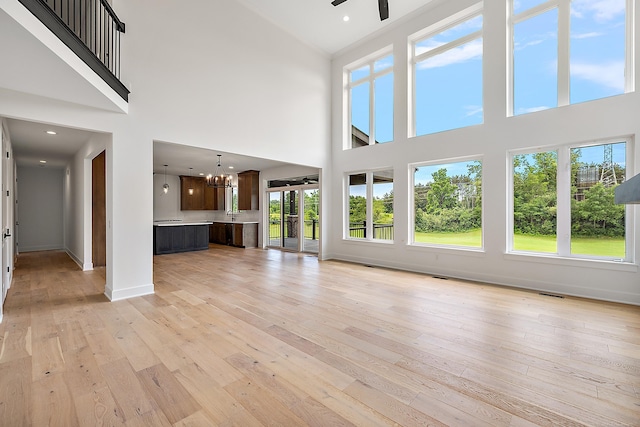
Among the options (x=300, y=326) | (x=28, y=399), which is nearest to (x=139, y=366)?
(x=28, y=399)

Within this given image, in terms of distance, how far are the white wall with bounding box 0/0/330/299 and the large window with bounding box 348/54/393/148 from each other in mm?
1674

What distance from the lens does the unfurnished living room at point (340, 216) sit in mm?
1985

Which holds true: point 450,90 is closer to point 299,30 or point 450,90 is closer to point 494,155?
point 494,155

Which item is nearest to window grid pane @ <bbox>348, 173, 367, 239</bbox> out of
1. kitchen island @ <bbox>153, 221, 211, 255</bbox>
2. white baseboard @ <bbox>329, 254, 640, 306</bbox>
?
white baseboard @ <bbox>329, 254, 640, 306</bbox>

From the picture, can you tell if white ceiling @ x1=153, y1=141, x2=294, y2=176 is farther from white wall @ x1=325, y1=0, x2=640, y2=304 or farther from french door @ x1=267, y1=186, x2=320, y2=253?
white wall @ x1=325, y1=0, x2=640, y2=304

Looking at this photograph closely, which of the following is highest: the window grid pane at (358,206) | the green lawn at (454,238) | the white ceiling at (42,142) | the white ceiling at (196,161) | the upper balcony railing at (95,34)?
the upper balcony railing at (95,34)

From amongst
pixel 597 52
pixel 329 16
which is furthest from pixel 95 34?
pixel 597 52

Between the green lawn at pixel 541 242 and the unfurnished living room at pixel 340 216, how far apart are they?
0.11 ft

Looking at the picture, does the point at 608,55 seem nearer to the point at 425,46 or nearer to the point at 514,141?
the point at 514,141

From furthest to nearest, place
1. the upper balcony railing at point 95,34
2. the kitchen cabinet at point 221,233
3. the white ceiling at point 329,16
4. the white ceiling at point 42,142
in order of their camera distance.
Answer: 1. the kitchen cabinet at point 221,233
2. the white ceiling at point 329,16
3. the white ceiling at point 42,142
4. the upper balcony railing at point 95,34

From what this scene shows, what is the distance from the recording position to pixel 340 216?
7273 millimetres

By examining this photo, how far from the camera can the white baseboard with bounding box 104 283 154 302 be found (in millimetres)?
3902

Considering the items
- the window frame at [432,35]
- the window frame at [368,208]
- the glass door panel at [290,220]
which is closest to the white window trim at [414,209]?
the window frame at [368,208]

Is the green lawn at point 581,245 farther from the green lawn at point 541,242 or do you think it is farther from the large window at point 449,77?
the large window at point 449,77
